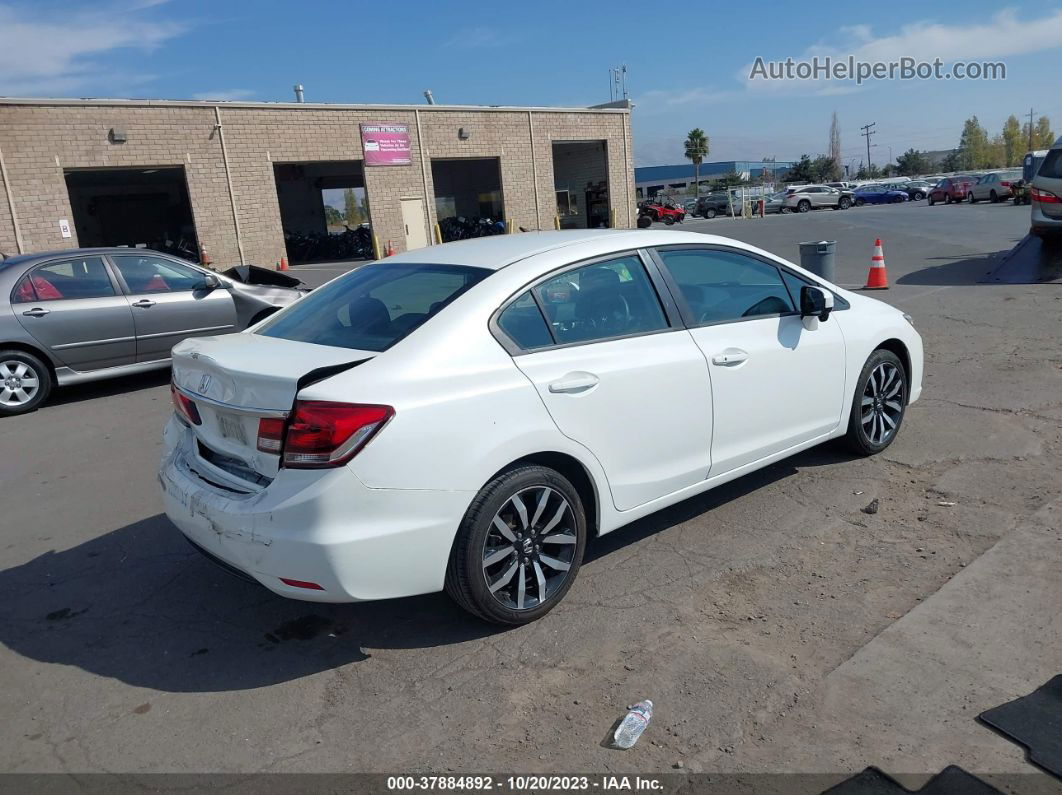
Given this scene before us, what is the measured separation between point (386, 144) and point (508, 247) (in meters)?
28.8

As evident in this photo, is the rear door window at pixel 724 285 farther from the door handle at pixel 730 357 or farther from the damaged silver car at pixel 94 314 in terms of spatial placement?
the damaged silver car at pixel 94 314

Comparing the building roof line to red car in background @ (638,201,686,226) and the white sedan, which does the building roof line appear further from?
the white sedan

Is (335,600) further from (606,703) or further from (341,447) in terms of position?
(606,703)

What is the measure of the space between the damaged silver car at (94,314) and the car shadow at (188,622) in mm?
4469

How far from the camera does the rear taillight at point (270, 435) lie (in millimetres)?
3162

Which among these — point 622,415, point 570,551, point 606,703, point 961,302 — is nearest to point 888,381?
point 622,415

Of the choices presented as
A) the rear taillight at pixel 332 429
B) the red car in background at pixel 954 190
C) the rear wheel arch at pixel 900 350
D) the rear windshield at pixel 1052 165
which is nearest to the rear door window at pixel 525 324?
the rear taillight at pixel 332 429

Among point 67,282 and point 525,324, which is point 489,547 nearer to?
point 525,324

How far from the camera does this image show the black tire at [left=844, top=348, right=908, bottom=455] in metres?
5.16

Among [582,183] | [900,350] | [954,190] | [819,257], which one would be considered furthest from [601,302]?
[954,190]

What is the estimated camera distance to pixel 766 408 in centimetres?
450

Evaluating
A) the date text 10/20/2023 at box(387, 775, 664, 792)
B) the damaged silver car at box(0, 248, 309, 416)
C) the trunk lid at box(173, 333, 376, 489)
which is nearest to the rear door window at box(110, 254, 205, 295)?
the damaged silver car at box(0, 248, 309, 416)

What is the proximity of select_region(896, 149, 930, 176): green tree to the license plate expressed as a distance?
137565mm

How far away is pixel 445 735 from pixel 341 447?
3.63 feet
